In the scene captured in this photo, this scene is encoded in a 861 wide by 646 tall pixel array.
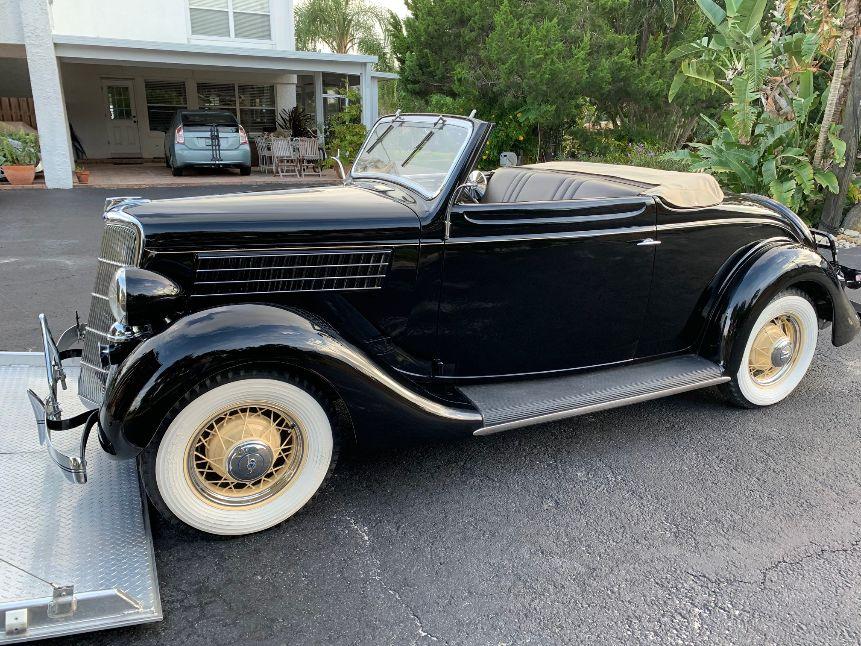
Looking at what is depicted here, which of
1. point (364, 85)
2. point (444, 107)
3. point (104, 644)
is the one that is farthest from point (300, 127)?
point (104, 644)

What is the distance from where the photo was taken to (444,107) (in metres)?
12.9

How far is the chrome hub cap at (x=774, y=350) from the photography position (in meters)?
3.81

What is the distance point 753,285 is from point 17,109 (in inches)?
800

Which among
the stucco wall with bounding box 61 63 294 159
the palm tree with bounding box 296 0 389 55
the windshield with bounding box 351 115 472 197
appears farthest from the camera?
the palm tree with bounding box 296 0 389 55

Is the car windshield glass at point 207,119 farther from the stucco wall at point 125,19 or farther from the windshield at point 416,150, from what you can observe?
the windshield at point 416,150

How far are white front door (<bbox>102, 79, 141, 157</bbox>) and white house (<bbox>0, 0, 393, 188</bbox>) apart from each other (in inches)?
1.1

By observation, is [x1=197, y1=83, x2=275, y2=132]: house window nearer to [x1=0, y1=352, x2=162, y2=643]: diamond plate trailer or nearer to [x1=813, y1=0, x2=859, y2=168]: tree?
[x1=813, y1=0, x2=859, y2=168]: tree

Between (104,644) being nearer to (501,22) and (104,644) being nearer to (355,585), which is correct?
(355,585)

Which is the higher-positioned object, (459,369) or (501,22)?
(501,22)

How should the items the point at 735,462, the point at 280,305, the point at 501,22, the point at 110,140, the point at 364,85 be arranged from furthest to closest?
the point at 110,140 → the point at 364,85 → the point at 501,22 → the point at 735,462 → the point at 280,305

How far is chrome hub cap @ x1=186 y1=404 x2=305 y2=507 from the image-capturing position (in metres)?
2.48

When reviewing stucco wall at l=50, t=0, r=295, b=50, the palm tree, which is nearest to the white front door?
stucco wall at l=50, t=0, r=295, b=50

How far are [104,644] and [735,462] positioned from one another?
289cm

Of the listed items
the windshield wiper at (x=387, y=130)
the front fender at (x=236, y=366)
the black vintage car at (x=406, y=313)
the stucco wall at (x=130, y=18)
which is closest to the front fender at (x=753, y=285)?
the black vintage car at (x=406, y=313)
